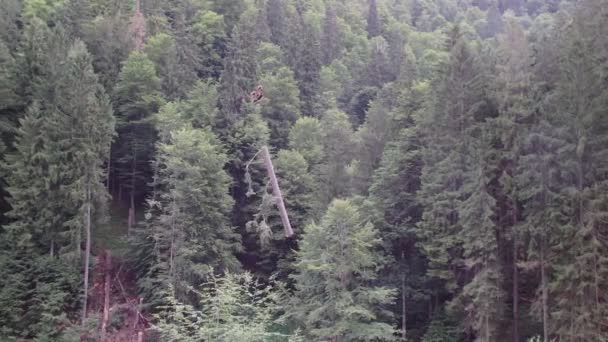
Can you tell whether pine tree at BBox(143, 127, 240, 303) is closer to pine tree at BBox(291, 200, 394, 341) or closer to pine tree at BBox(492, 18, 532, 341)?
pine tree at BBox(291, 200, 394, 341)

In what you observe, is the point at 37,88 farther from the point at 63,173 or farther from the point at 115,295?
the point at 115,295

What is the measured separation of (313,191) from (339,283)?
1032 cm

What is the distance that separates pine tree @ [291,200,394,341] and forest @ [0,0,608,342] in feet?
0.38

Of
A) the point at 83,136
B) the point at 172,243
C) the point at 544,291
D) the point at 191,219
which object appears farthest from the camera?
the point at 83,136

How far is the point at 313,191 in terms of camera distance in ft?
116

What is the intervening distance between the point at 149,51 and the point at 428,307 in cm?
2843

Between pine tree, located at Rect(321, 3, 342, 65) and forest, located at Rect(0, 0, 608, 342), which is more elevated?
pine tree, located at Rect(321, 3, 342, 65)

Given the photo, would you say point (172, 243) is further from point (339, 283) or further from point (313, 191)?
point (339, 283)

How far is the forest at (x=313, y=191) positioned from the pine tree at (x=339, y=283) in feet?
0.38

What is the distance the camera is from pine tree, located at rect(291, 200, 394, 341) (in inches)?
988

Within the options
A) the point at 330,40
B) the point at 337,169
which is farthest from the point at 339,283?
the point at 330,40

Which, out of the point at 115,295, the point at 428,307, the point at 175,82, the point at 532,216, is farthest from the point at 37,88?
the point at 532,216

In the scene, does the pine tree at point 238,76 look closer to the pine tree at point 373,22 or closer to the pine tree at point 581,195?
the pine tree at point 581,195

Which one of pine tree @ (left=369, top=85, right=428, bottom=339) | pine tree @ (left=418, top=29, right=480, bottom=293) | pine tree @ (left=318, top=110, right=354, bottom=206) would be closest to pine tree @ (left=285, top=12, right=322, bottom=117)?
pine tree @ (left=318, top=110, right=354, bottom=206)
